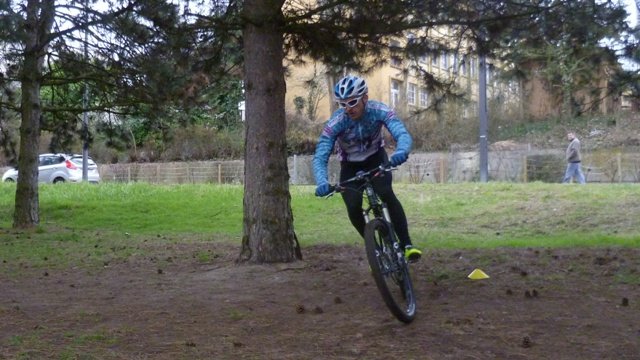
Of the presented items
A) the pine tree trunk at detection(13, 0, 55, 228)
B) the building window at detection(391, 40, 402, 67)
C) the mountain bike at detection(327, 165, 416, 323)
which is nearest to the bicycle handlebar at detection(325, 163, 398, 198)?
the mountain bike at detection(327, 165, 416, 323)

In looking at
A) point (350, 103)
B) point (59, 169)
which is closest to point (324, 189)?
point (350, 103)

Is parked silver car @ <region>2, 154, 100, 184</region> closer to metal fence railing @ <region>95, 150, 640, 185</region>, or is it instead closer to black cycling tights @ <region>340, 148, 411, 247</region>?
metal fence railing @ <region>95, 150, 640, 185</region>

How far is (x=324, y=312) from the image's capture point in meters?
5.80

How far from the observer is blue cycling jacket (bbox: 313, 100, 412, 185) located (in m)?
5.59

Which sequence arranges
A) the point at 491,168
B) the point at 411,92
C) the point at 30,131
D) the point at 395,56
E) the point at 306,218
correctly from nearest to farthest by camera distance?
1. the point at 395,56
2. the point at 30,131
3. the point at 306,218
4. the point at 411,92
5. the point at 491,168

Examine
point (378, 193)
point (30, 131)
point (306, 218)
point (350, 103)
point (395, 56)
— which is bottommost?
point (306, 218)

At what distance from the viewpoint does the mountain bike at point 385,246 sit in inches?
204

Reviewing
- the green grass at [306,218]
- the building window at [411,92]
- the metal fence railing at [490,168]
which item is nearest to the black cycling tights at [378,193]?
the green grass at [306,218]

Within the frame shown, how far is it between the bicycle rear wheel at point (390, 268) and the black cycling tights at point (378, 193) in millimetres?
203

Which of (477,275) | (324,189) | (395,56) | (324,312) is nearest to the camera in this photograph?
(324,189)

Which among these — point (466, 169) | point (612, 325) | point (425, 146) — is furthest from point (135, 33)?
point (425, 146)

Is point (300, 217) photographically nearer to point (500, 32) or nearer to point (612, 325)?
point (500, 32)

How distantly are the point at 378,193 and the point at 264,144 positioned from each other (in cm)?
267

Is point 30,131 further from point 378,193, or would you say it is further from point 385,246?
point 385,246
